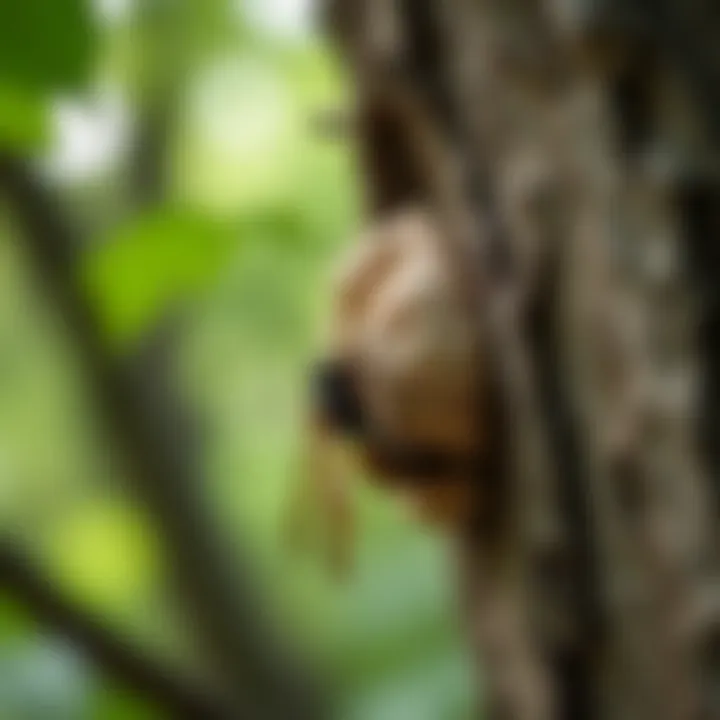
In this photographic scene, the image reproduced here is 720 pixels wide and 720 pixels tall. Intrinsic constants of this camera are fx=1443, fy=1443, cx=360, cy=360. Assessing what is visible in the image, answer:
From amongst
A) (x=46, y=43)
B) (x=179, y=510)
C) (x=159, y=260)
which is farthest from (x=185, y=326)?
(x=46, y=43)

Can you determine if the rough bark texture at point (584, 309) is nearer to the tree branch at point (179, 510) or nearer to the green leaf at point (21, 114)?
the green leaf at point (21, 114)

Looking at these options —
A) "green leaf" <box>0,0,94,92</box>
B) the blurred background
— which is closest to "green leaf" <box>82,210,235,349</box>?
Answer: the blurred background

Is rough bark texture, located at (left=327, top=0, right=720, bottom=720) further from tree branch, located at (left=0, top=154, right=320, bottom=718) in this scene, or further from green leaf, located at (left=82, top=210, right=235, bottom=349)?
tree branch, located at (left=0, top=154, right=320, bottom=718)

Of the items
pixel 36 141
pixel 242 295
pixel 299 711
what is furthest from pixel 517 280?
pixel 242 295

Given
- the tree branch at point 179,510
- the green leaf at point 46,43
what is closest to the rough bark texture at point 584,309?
the green leaf at point 46,43

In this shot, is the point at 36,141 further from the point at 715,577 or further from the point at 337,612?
the point at 337,612

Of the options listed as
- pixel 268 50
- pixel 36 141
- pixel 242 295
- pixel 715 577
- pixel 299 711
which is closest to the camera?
pixel 715 577

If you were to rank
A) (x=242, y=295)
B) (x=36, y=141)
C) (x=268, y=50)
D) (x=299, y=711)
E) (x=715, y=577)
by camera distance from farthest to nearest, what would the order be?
(x=242, y=295) < (x=268, y=50) < (x=299, y=711) < (x=36, y=141) < (x=715, y=577)
